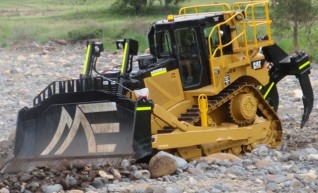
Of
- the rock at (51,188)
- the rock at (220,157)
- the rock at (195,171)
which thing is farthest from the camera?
the rock at (220,157)

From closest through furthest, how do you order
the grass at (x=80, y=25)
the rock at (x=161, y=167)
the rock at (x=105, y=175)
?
the rock at (x=105, y=175), the rock at (x=161, y=167), the grass at (x=80, y=25)

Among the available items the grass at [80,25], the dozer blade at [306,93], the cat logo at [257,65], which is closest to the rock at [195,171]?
the cat logo at [257,65]

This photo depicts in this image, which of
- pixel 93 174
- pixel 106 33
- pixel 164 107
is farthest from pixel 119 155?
pixel 106 33

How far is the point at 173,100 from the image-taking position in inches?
432

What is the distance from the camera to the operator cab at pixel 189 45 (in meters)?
10.9

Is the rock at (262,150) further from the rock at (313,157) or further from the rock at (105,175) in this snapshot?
the rock at (105,175)

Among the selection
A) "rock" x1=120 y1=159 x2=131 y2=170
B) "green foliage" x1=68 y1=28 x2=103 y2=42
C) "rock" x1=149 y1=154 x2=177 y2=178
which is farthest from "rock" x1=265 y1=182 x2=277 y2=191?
"green foliage" x1=68 y1=28 x2=103 y2=42

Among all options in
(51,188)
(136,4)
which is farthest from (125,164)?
(136,4)

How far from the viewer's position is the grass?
32.0 meters

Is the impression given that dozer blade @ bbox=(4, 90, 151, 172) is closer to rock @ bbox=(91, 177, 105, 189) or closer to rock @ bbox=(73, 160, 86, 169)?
rock @ bbox=(73, 160, 86, 169)

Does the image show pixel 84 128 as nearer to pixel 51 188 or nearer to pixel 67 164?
pixel 67 164

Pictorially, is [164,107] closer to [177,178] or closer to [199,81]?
[199,81]

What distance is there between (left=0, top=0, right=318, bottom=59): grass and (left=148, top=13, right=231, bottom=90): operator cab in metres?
13.9

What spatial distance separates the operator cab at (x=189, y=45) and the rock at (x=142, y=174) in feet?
7.76
